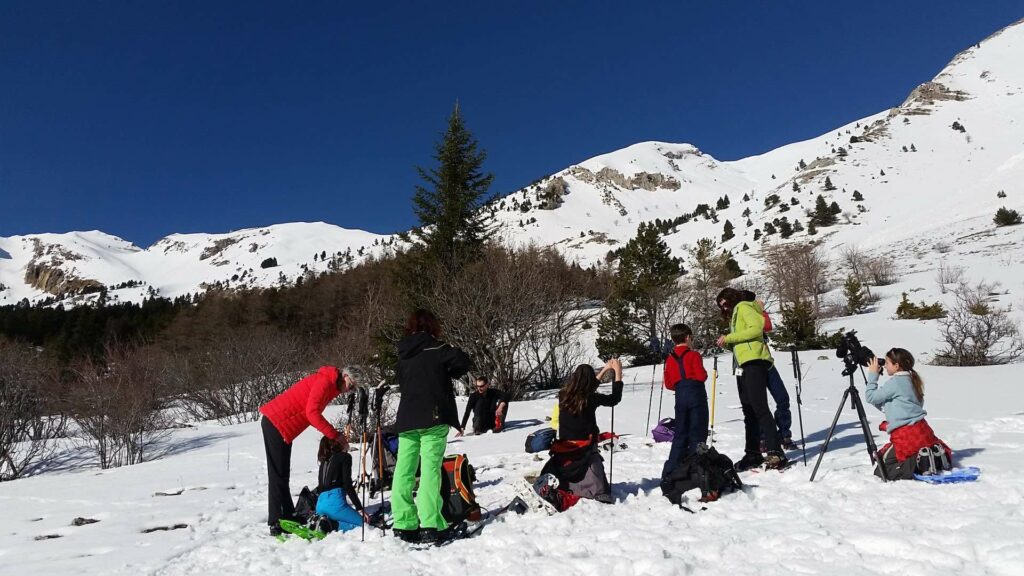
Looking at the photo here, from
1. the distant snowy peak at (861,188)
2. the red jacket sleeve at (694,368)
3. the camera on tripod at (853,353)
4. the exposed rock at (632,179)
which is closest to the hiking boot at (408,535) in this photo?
the red jacket sleeve at (694,368)

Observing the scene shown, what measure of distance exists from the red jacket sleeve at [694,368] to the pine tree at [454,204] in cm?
1381

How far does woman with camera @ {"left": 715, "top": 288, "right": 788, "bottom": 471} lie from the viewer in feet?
17.6

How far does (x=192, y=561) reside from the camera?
14.5 feet

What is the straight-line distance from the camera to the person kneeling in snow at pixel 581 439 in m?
5.06

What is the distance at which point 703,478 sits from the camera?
4680 millimetres

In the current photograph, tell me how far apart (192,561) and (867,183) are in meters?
68.7

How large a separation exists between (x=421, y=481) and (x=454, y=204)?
16365 millimetres

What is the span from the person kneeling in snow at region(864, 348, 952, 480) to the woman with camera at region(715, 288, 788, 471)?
0.88 meters

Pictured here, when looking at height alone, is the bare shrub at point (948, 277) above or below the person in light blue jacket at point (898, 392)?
above

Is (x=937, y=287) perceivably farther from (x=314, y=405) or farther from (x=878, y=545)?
(x=314, y=405)

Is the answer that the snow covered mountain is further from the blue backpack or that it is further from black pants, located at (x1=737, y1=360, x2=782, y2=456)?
black pants, located at (x1=737, y1=360, x2=782, y2=456)

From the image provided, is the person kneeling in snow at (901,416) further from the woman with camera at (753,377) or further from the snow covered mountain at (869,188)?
the snow covered mountain at (869,188)

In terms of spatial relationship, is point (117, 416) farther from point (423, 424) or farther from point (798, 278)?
point (798, 278)

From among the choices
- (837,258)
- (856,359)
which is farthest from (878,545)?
(837,258)
